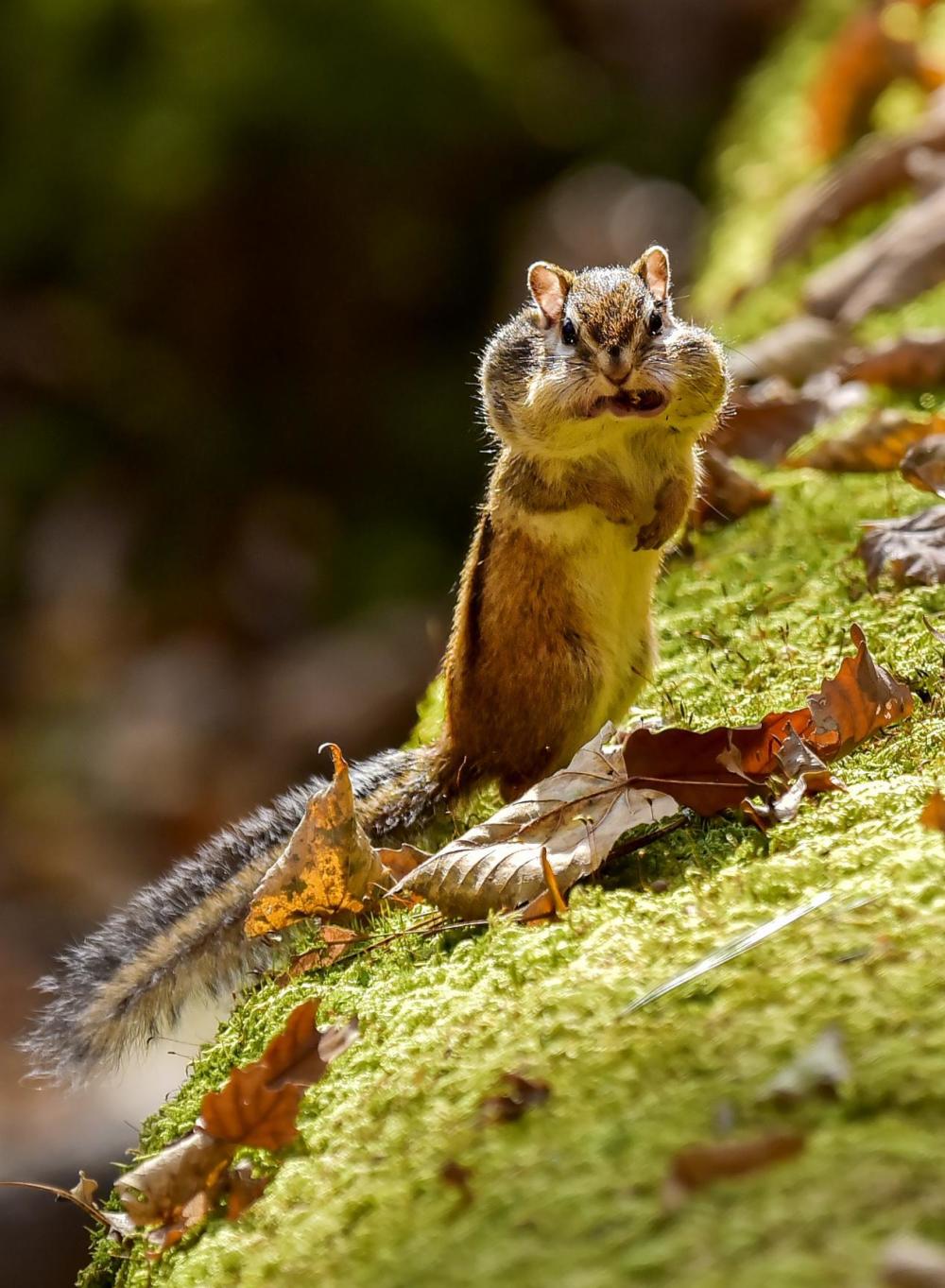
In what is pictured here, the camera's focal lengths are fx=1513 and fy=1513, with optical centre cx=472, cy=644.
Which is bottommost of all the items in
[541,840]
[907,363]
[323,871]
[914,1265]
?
[914,1265]

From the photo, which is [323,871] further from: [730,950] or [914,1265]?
[914,1265]

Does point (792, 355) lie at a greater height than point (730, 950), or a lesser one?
greater

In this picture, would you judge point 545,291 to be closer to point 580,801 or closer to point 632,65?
point 580,801

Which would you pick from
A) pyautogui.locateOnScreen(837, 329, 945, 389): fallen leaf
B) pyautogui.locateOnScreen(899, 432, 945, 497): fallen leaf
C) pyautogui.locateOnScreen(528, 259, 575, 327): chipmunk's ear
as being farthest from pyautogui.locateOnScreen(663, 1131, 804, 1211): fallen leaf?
pyautogui.locateOnScreen(837, 329, 945, 389): fallen leaf

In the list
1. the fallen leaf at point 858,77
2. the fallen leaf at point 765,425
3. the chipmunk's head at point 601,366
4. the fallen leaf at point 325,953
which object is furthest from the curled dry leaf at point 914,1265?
the fallen leaf at point 858,77

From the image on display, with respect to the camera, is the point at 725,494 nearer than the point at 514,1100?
No

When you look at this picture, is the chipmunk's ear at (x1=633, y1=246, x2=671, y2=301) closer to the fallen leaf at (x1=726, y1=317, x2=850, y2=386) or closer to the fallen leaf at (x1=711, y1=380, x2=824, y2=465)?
the fallen leaf at (x1=711, y1=380, x2=824, y2=465)

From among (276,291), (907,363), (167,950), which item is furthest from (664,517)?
(276,291)

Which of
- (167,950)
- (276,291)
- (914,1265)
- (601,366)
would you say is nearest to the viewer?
(914,1265)
